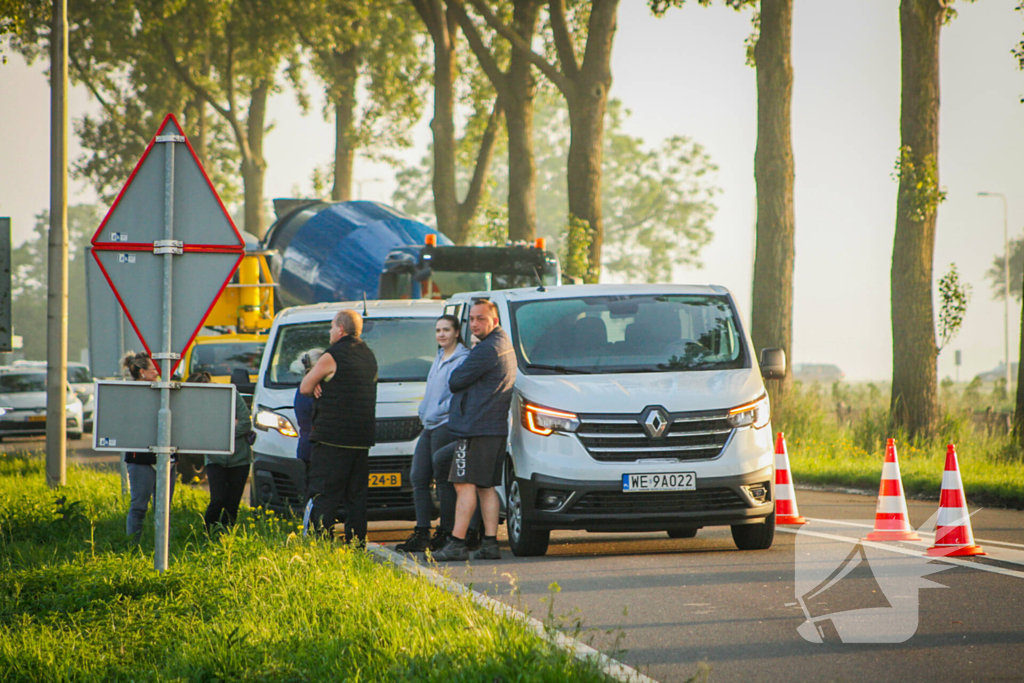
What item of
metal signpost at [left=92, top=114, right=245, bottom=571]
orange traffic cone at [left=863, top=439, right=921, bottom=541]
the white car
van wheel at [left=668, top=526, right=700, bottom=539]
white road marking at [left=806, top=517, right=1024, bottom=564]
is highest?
metal signpost at [left=92, top=114, right=245, bottom=571]

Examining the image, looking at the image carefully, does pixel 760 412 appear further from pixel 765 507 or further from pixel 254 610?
pixel 254 610

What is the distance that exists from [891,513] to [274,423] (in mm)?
5140

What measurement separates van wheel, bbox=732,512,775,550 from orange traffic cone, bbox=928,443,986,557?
118 centimetres

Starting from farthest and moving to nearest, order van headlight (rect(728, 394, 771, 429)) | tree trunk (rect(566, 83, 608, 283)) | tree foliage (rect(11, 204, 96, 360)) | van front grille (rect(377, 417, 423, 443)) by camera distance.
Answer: tree foliage (rect(11, 204, 96, 360)), tree trunk (rect(566, 83, 608, 283)), van front grille (rect(377, 417, 423, 443)), van headlight (rect(728, 394, 771, 429))

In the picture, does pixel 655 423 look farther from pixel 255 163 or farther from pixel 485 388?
pixel 255 163

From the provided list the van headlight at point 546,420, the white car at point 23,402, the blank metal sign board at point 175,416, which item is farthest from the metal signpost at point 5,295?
the white car at point 23,402

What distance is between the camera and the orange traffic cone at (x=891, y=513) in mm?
9703

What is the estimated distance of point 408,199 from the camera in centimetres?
9031

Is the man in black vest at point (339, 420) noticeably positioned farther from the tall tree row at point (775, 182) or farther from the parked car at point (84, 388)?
the parked car at point (84, 388)

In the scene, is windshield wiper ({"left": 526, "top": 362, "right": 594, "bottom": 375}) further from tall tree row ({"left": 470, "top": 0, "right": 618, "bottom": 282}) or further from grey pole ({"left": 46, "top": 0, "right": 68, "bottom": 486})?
tall tree row ({"left": 470, "top": 0, "right": 618, "bottom": 282})

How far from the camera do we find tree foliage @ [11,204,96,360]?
129125 mm

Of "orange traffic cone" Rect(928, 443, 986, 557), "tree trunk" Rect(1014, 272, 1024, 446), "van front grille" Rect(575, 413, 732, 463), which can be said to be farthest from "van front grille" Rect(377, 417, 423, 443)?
"tree trunk" Rect(1014, 272, 1024, 446)

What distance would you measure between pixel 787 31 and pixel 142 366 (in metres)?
13.2

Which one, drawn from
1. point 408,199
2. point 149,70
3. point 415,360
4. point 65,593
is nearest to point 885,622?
point 65,593
